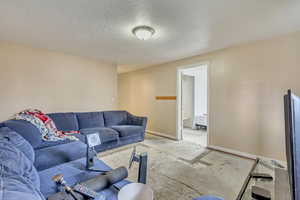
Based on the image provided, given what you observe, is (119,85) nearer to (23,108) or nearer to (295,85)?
(23,108)

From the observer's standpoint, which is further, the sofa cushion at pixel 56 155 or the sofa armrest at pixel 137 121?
the sofa armrest at pixel 137 121

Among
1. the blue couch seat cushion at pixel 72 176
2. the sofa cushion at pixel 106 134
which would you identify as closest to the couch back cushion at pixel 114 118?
the sofa cushion at pixel 106 134

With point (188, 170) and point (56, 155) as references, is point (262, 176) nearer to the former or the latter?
point (188, 170)

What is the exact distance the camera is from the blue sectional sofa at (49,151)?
2.32 ft

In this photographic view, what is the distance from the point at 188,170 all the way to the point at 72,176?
5.72 feet

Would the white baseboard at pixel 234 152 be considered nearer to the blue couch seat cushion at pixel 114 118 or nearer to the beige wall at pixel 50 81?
the blue couch seat cushion at pixel 114 118

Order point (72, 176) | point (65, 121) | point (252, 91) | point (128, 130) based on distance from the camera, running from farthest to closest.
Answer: point (128, 130) < point (65, 121) < point (252, 91) < point (72, 176)

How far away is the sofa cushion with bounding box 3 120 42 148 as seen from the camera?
2152 millimetres

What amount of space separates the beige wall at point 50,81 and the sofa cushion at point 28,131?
1005 millimetres

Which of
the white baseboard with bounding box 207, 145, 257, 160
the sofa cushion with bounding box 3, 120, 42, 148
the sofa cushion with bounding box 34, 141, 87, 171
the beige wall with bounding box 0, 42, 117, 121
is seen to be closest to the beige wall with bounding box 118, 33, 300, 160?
the white baseboard with bounding box 207, 145, 257, 160

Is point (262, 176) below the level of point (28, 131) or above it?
below

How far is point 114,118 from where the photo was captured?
4.08m

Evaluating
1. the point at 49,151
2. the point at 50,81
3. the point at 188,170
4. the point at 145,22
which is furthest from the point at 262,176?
the point at 50,81

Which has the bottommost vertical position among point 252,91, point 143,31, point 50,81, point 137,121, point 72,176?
point 72,176
